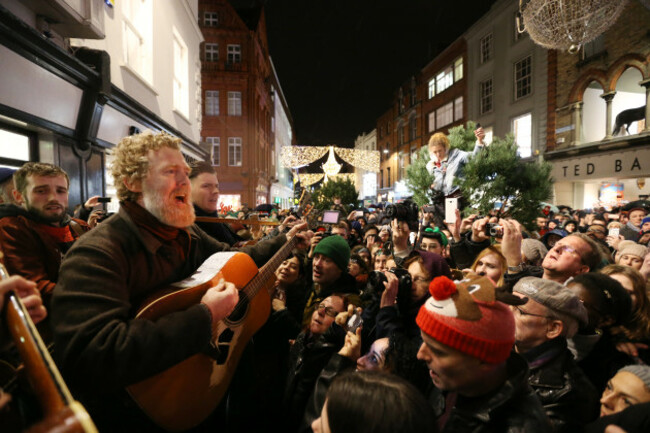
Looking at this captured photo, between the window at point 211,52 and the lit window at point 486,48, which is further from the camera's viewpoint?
the window at point 211,52

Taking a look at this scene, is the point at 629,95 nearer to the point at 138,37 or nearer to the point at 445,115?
the point at 445,115

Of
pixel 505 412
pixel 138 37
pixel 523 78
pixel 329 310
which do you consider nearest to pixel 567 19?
pixel 329 310

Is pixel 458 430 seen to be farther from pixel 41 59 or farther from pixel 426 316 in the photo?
pixel 41 59

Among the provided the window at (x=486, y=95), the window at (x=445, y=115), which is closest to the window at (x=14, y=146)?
the window at (x=486, y=95)

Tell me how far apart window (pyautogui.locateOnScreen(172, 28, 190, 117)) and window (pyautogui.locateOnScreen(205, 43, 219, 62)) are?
19743 mm

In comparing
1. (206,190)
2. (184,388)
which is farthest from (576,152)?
(184,388)

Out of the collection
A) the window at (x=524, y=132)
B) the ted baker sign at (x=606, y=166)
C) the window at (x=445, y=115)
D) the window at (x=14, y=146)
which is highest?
the window at (x=445, y=115)

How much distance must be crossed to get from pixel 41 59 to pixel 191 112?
26.5 feet

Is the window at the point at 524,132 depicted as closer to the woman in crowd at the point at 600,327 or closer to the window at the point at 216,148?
the woman in crowd at the point at 600,327

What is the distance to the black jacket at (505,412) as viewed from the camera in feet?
4.49

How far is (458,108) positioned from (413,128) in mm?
9728

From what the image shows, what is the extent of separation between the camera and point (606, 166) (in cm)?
1470

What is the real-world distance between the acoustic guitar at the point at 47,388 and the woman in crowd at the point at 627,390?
215cm

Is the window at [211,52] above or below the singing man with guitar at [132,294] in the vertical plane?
above
